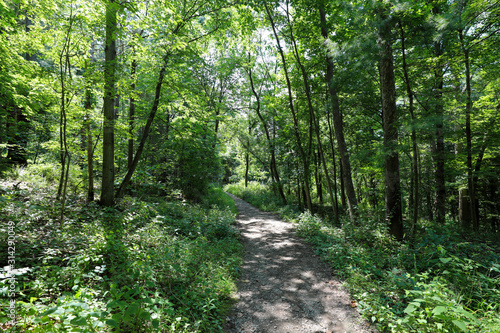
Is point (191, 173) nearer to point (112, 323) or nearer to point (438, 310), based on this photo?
point (112, 323)

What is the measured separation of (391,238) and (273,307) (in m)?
4.09

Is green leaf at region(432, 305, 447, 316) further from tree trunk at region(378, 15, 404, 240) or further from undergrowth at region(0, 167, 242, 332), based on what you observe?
tree trunk at region(378, 15, 404, 240)

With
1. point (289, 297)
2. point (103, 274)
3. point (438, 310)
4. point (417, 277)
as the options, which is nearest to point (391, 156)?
point (417, 277)

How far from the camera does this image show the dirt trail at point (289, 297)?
3314 mm

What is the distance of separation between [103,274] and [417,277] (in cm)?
569

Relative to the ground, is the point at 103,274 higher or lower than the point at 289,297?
higher

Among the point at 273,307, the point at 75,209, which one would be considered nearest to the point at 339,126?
the point at 273,307

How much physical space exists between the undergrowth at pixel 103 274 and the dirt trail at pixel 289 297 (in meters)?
0.37

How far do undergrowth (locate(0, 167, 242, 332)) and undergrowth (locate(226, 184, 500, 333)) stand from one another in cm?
254

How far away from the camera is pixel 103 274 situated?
3.49 meters

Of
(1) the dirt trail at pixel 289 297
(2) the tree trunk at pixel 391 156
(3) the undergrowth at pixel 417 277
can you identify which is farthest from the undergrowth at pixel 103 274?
(2) the tree trunk at pixel 391 156

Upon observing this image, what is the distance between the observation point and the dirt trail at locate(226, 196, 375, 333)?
3314mm

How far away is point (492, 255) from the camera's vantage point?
439cm

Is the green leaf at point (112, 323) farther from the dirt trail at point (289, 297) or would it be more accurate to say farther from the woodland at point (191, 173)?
the dirt trail at point (289, 297)
